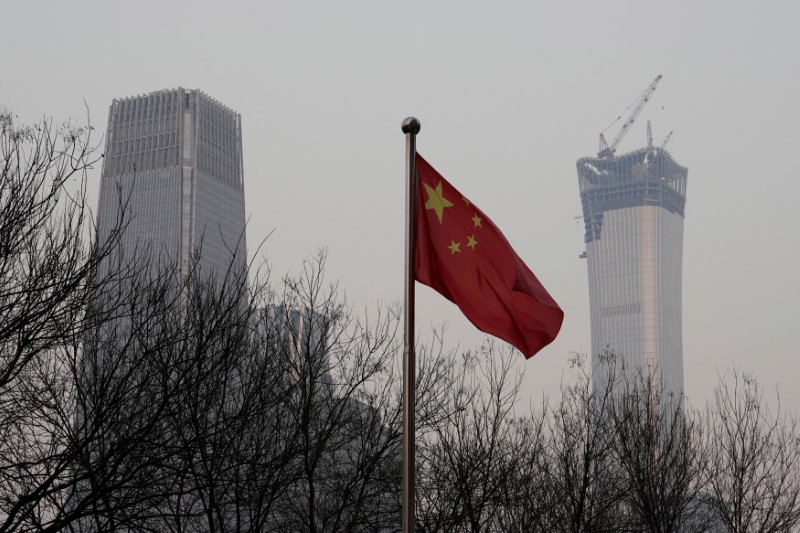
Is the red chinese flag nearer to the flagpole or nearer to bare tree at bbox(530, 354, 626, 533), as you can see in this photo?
the flagpole

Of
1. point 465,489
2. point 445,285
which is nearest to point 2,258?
point 445,285

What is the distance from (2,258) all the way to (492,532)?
19.5 meters

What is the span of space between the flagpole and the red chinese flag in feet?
1.19

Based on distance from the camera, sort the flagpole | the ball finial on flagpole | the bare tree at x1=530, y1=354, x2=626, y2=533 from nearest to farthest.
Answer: the flagpole < the ball finial on flagpole < the bare tree at x1=530, y1=354, x2=626, y2=533

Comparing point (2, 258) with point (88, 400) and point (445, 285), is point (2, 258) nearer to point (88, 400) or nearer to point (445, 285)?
point (445, 285)

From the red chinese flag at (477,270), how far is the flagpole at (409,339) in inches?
14.3

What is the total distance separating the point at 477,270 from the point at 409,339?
5.61ft

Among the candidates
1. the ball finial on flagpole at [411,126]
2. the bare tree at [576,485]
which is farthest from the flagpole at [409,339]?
the bare tree at [576,485]

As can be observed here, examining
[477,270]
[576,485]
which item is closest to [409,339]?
[477,270]

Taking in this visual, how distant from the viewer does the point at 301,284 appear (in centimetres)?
2898

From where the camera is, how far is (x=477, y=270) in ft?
41.6

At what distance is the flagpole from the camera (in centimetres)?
1083

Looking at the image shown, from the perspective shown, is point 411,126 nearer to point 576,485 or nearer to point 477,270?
point 477,270

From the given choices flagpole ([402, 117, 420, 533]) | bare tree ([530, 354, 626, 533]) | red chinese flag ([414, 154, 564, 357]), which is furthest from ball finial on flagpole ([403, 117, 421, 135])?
bare tree ([530, 354, 626, 533])
